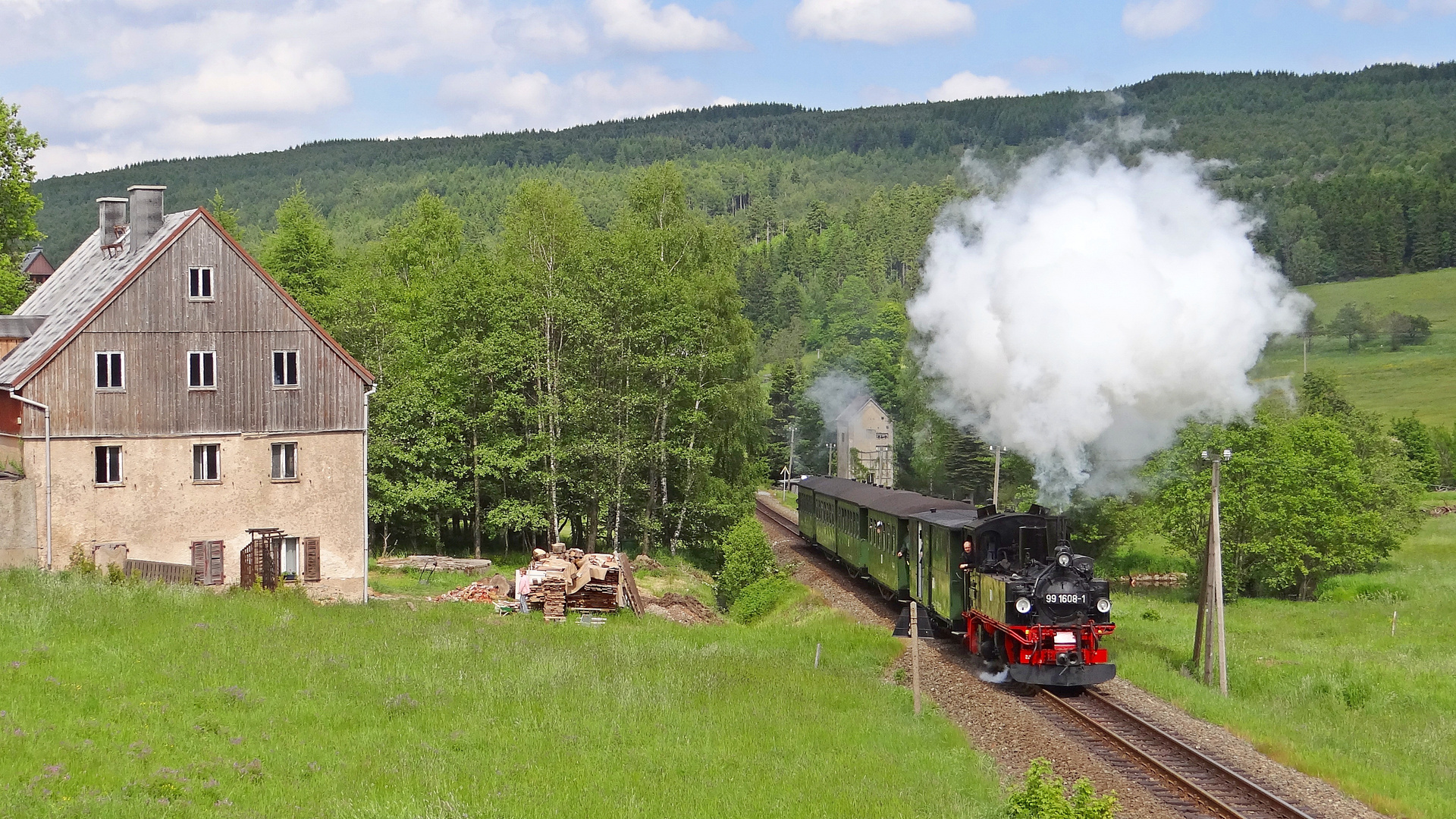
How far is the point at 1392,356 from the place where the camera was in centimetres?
12194

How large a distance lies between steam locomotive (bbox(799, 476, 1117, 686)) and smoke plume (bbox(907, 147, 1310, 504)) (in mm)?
2187

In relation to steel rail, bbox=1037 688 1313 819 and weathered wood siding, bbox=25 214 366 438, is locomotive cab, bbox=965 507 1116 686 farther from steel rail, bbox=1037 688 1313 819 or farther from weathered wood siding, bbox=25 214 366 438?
weathered wood siding, bbox=25 214 366 438

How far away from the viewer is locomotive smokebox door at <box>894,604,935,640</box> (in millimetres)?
19986

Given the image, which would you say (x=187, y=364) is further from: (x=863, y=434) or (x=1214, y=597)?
(x=863, y=434)

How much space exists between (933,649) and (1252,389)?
9.12 metres

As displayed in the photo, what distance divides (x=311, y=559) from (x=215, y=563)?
8.28ft

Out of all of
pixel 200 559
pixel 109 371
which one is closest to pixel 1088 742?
A: pixel 200 559

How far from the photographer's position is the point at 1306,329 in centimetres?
12888

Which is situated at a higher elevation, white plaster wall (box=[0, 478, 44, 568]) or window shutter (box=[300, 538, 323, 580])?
white plaster wall (box=[0, 478, 44, 568])

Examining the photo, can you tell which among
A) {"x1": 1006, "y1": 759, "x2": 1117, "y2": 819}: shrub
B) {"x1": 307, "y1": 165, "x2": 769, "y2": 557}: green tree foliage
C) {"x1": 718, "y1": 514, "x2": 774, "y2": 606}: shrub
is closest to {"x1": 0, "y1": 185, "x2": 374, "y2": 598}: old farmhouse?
{"x1": 307, "y1": 165, "x2": 769, "y2": 557}: green tree foliage

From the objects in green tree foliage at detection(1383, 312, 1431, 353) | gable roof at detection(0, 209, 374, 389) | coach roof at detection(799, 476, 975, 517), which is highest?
green tree foliage at detection(1383, 312, 1431, 353)

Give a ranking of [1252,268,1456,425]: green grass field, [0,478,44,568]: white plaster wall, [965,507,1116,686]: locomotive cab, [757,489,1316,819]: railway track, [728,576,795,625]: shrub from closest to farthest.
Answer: [757,489,1316,819]: railway track → [965,507,1116,686]: locomotive cab → [0,478,44,568]: white plaster wall → [728,576,795,625]: shrub → [1252,268,1456,425]: green grass field

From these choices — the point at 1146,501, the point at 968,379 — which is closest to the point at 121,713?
the point at 968,379

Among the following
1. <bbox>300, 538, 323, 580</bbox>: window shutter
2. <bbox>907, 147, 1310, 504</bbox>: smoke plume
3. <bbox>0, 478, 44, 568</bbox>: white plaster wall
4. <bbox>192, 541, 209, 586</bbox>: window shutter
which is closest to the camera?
<bbox>907, 147, 1310, 504</bbox>: smoke plume
